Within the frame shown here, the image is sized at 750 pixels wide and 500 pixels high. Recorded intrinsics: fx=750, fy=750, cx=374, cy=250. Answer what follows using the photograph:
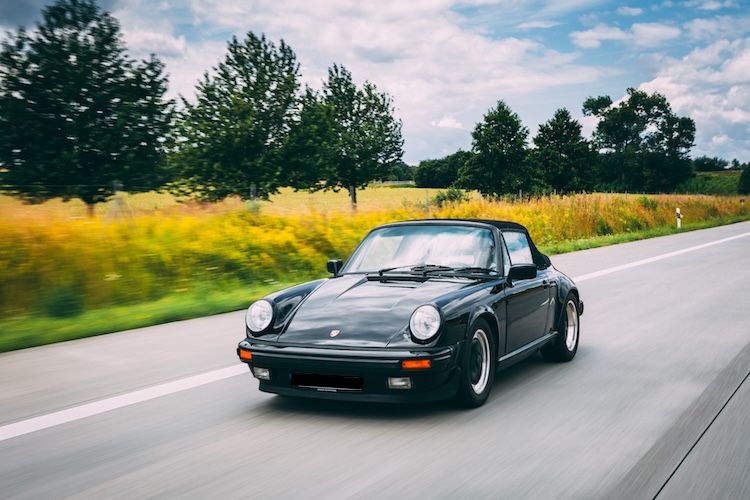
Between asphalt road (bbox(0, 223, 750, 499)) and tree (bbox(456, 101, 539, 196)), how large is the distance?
61.2 m

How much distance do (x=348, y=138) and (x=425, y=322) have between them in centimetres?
5171

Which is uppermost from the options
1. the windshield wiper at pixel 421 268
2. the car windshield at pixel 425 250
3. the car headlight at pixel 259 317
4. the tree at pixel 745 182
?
the car windshield at pixel 425 250

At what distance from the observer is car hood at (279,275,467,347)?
4.89 metres

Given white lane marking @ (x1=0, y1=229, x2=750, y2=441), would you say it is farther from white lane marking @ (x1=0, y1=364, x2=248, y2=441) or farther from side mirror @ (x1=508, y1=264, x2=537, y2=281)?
side mirror @ (x1=508, y1=264, x2=537, y2=281)

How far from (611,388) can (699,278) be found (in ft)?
28.4

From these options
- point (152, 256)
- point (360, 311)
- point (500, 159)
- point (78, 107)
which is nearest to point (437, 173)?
point (500, 159)

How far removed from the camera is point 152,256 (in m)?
11.9

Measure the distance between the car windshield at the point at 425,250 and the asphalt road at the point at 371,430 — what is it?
1.04 meters

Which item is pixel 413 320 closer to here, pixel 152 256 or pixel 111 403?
pixel 111 403

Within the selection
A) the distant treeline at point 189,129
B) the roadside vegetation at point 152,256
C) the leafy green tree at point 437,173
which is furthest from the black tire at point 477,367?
the leafy green tree at point 437,173

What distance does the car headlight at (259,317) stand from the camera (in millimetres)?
5270

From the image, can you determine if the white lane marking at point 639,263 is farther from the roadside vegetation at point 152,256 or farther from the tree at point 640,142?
the tree at point 640,142

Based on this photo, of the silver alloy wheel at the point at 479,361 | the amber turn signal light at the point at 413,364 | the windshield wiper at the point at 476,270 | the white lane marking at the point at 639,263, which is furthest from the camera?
the white lane marking at the point at 639,263

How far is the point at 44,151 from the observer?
89.2 ft
